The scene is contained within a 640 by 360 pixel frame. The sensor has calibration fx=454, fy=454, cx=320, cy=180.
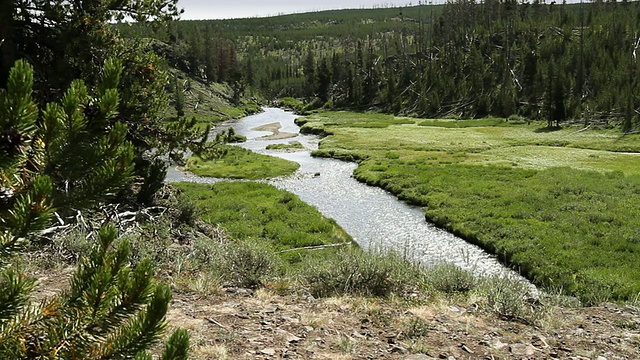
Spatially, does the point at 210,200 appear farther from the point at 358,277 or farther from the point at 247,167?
the point at 358,277

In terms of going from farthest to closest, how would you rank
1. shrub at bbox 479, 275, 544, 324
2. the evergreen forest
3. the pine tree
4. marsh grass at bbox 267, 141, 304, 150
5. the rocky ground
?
marsh grass at bbox 267, 141, 304, 150
shrub at bbox 479, 275, 544, 324
the rocky ground
the evergreen forest
the pine tree

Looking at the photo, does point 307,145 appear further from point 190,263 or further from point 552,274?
point 190,263

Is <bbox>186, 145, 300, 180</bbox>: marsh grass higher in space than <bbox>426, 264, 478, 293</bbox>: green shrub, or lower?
lower

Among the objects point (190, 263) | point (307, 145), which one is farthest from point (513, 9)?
point (190, 263)

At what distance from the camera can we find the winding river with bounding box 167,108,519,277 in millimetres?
21266

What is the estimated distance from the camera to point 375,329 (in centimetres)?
775

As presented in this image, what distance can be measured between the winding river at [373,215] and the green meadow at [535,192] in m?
1.14

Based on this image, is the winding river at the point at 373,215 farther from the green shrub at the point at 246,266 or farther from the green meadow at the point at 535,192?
the green shrub at the point at 246,266

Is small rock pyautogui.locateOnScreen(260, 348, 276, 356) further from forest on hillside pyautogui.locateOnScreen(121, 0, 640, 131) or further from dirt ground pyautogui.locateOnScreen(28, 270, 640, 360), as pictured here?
forest on hillside pyautogui.locateOnScreen(121, 0, 640, 131)

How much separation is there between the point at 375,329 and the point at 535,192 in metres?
26.5

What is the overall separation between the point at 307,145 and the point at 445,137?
62.0 feet

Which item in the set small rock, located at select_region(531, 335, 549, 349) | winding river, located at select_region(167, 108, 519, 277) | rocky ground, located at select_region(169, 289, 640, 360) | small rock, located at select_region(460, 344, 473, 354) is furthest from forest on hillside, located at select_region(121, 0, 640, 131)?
small rock, located at select_region(460, 344, 473, 354)

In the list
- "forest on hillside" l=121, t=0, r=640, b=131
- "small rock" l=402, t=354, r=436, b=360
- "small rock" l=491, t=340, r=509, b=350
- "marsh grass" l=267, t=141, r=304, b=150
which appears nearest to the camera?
"small rock" l=402, t=354, r=436, b=360

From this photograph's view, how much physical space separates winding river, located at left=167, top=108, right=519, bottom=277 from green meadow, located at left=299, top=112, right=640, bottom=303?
45.1 inches
